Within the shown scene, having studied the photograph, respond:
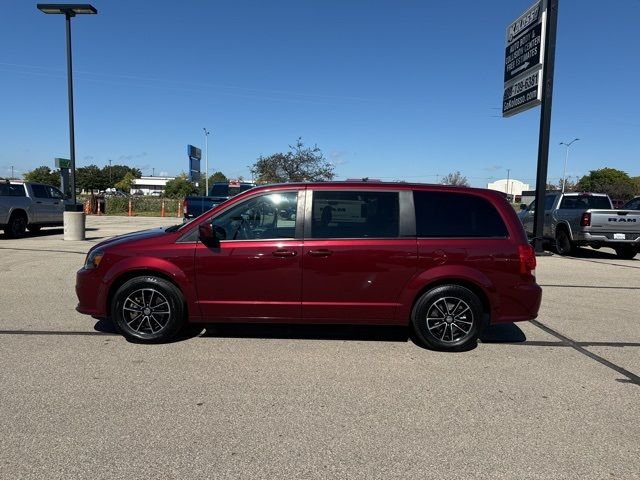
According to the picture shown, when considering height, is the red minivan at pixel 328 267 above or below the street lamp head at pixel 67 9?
below

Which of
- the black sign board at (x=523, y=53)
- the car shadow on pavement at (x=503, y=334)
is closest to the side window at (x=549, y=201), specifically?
the black sign board at (x=523, y=53)

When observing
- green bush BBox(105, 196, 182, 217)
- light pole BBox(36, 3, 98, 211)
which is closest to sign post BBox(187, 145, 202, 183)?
green bush BBox(105, 196, 182, 217)

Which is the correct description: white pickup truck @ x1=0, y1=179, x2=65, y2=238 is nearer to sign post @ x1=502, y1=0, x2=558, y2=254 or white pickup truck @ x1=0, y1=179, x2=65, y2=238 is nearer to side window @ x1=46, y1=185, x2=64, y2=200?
side window @ x1=46, y1=185, x2=64, y2=200

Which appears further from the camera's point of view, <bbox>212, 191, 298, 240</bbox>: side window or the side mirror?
<bbox>212, 191, 298, 240</bbox>: side window

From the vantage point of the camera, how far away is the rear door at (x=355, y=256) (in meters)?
5.04

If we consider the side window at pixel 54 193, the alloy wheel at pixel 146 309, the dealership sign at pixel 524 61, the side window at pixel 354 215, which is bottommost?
the alloy wheel at pixel 146 309

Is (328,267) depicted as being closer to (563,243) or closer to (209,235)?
(209,235)

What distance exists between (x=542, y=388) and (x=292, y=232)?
2744mm

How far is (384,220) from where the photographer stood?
17.0ft

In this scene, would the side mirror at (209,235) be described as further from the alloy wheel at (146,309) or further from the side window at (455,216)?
the side window at (455,216)

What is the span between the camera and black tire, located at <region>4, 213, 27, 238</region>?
15875 mm

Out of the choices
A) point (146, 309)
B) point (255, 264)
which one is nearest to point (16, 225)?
point (146, 309)

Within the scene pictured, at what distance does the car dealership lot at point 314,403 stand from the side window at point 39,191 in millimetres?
12356

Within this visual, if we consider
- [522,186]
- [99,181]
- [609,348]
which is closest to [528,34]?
[609,348]
